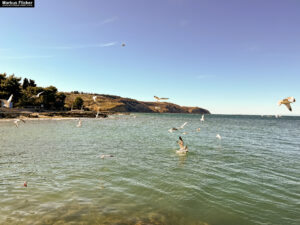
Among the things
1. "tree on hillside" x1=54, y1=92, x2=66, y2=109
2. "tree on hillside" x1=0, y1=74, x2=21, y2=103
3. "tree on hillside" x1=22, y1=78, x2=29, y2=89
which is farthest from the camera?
"tree on hillside" x1=54, y1=92, x2=66, y2=109

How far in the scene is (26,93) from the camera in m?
105

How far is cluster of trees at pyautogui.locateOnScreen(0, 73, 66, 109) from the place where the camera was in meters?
86.7

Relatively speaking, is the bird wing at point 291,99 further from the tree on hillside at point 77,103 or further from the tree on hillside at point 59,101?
the tree on hillside at point 77,103

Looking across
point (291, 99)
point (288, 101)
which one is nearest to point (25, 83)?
point (288, 101)

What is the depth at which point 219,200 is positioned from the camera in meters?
10.6

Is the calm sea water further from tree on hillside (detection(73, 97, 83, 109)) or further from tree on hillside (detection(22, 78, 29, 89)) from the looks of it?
tree on hillside (detection(73, 97, 83, 109))

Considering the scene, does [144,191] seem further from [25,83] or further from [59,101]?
[25,83]

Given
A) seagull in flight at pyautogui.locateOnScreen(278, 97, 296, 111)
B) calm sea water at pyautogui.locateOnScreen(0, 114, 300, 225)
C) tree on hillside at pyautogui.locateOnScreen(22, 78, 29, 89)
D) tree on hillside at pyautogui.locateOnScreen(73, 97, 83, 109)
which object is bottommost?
calm sea water at pyautogui.locateOnScreen(0, 114, 300, 225)

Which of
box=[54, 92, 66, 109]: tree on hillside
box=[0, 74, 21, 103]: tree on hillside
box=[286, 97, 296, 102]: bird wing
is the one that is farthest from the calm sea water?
box=[54, 92, 66, 109]: tree on hillside

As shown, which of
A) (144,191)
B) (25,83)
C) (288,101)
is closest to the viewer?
(144,191)

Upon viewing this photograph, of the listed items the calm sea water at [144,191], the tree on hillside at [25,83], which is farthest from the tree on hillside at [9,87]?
the calm sea water at [144,191]

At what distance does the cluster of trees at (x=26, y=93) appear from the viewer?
284 ft

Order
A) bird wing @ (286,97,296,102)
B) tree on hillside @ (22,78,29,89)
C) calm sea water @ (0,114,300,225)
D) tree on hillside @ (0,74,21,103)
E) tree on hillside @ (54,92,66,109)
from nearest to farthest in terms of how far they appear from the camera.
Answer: calm sea water @ (0,114,300,225) < bird wing @ (286,97,296,102) < tree on hillside @ (0,74,21,103) < tree on hillside @ (22,78,29,89) < tree on hillside @ (54,92,66,109)

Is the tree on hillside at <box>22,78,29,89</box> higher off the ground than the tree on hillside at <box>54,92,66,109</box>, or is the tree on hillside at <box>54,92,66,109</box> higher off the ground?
the tree on hillside at <box>22,78,29,89</box>
